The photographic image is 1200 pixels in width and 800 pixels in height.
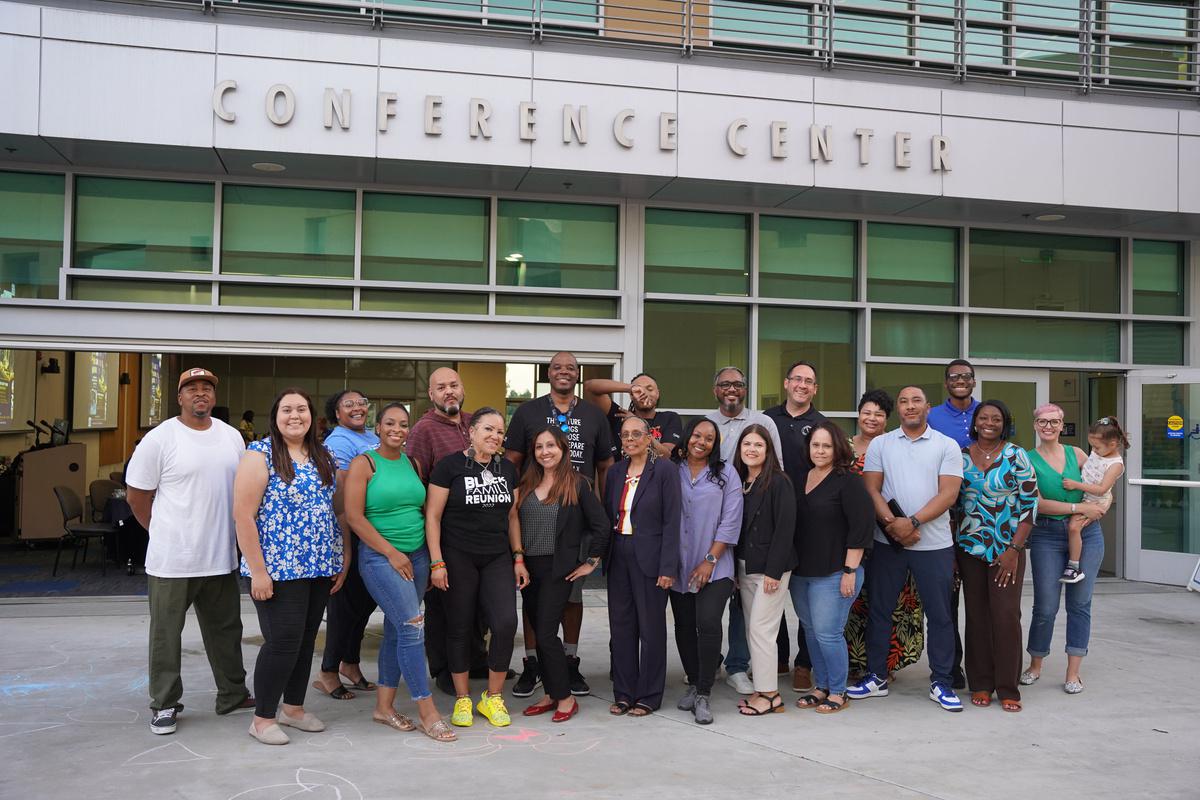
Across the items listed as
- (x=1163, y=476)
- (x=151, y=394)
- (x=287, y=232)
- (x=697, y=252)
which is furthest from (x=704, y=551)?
(x=151, y=394)

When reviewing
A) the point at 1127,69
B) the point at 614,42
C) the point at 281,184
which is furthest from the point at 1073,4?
the point at 281,184

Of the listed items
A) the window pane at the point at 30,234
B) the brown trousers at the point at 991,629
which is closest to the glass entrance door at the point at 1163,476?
the brown trousers at the point at 991,629

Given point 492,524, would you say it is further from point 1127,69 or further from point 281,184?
point 1127,69

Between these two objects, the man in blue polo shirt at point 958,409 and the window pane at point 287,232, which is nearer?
the man in blue polo shirt at point 958,409

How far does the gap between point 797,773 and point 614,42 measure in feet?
23.0

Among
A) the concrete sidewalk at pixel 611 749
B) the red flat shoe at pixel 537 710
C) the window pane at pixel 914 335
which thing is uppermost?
the window pane at pixel 914 335

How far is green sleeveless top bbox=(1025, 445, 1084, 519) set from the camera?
6285 millimetres

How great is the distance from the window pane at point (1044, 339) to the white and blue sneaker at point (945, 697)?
566 centimetres

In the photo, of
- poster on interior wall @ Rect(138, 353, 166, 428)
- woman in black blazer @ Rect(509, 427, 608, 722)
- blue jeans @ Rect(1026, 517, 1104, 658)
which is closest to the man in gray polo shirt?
blue jeans @ Rect(1026, 517, 1104, 658)

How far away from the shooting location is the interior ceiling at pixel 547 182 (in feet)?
28.5

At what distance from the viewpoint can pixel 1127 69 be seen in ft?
35.1

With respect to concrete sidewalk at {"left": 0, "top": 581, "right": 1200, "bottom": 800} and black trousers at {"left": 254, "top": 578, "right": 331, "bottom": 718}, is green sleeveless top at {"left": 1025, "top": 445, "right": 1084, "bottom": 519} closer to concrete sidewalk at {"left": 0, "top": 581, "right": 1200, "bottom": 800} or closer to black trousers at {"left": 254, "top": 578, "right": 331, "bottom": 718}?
concrete sidewalk at {"left": 0, "top": 581, "right": 1200, "bottom": 800}

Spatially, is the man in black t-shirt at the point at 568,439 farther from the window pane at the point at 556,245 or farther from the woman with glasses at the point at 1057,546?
the window pane at the point at 556,245

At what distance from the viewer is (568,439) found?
6.29 metres
